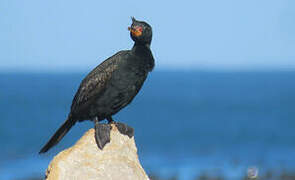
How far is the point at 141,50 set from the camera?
10336 millimetres

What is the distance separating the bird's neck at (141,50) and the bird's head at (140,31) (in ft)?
0.26

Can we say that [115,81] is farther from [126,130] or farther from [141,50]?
[126,130]

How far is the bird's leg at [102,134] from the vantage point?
9.65 meters

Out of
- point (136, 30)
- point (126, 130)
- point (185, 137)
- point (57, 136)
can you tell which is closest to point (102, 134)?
point (126, 130)

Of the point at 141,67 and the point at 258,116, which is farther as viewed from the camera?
the point at 258,116

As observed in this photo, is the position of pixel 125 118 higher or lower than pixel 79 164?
lower

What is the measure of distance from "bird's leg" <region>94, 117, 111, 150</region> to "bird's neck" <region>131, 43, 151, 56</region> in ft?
3.64

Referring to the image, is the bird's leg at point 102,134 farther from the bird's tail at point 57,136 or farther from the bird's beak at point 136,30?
the bird's beak at point 136,30

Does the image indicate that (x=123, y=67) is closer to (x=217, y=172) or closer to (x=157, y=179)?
(x=157, y=179)

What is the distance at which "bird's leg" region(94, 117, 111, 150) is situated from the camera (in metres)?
9.65

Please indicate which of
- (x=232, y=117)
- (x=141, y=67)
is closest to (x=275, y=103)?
(x=232, y=117)

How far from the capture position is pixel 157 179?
20750 millimetres

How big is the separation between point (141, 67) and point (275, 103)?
65398mm

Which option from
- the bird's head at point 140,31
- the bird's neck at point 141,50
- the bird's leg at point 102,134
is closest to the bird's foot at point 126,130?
the bird's leg at point 102,134
